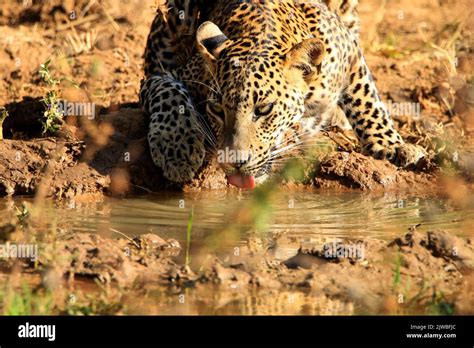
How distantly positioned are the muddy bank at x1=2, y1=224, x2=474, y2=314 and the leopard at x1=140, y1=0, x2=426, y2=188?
1.79m

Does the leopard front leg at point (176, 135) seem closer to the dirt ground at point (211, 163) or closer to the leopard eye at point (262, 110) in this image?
the dirt ground at point (211, 163)

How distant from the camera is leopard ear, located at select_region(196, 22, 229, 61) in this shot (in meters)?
10.0

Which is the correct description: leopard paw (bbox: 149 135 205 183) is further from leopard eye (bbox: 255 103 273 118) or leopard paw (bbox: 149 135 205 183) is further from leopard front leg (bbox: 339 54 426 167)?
leopard front leg (bbox: 339 54 426 167)

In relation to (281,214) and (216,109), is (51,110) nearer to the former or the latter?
(216,109)

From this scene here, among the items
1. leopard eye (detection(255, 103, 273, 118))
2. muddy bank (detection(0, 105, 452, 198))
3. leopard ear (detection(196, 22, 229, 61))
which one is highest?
leopard ear (detection(196, 22, 229, 61))

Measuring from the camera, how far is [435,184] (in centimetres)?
1084

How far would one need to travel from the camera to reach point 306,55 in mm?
9891

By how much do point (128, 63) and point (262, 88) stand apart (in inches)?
155

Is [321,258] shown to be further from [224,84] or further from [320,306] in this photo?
[224,84]

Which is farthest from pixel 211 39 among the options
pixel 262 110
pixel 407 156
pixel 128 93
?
pixel 128 93

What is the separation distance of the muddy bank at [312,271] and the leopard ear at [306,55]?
232 centimetres

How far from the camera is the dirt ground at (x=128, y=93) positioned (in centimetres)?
1027

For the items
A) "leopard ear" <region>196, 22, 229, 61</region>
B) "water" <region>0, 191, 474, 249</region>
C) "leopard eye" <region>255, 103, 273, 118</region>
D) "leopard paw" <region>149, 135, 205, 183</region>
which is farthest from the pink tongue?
"leopard ear" <region>196, 22, 229, 61</region>
